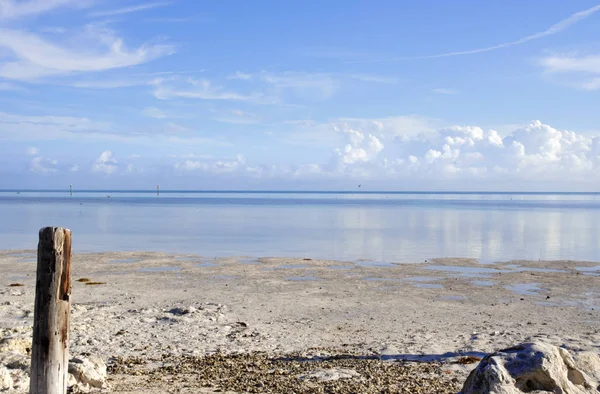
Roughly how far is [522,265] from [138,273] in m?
15.8

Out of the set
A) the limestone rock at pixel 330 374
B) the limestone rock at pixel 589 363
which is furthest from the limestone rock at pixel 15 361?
the limestone rock at pixel 589 363

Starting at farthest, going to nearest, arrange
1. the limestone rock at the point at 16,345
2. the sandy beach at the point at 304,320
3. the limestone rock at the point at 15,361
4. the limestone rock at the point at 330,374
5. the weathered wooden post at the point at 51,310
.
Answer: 1. the limestone rock at the point at 16,345
2. the sandy beach at the point at 304,320
3. the limestone rock at the point at 330,374
4. the limestone rock at the point at 15,361
5. the weathered wooden post at the point at 51,310

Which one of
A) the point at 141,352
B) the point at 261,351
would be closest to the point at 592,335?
the point at 261,351

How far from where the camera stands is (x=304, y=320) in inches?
577

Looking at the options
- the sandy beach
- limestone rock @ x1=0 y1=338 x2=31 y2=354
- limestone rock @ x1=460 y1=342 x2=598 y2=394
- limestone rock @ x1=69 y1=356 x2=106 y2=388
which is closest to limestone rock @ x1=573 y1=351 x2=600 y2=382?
limestone rock @ x1=460 y1=342 x2=598 y2=394

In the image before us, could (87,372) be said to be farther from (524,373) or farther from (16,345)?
(524,373)

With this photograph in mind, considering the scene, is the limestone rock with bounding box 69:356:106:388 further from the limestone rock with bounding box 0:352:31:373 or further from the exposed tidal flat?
the limestone rock with bounding box 0:352:31:373

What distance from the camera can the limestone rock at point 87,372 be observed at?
28.9ft

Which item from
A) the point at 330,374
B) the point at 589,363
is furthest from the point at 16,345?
the point at 589,363

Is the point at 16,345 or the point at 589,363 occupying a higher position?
the point at 589,363

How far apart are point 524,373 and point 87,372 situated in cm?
589

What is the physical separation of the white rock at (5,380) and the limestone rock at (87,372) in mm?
773

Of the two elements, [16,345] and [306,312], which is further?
[306,312]

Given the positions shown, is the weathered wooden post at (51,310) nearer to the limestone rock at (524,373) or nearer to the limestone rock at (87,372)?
the limestone rock at (87,372)
